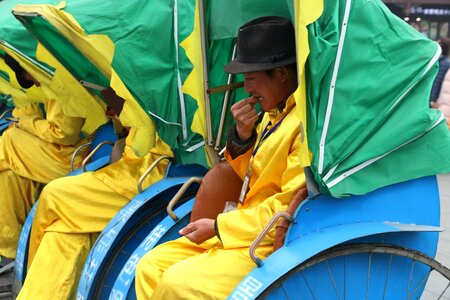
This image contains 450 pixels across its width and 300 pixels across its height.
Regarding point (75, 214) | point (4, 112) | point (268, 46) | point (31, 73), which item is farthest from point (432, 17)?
point (268, 46)

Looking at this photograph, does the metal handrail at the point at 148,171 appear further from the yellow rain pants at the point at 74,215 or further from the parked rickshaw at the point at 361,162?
the parked rickshaw at the point at 361,162

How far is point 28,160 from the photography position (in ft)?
14.4

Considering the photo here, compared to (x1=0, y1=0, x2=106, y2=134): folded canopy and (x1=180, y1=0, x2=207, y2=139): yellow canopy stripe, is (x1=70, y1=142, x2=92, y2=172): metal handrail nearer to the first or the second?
(x1=0, y1=0, x2=106, y2=134): folded canopy

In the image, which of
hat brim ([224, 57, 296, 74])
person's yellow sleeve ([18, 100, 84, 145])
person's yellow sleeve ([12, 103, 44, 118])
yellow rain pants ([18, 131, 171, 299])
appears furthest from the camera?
person's yellow sleeve ([12, 103, 44, 118])

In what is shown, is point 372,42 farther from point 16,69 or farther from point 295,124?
point 16,69

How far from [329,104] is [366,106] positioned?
137mm

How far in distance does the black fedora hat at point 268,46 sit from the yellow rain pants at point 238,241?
166mm

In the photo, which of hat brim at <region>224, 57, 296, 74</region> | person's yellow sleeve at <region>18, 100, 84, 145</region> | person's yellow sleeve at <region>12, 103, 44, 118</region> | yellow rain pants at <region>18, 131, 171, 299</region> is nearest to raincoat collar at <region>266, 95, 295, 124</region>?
hat brim at <region>224, 57, 296, 74</region>

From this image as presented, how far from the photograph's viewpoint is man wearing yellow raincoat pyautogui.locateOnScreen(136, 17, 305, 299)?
2.20 meters

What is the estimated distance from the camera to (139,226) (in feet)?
10.6

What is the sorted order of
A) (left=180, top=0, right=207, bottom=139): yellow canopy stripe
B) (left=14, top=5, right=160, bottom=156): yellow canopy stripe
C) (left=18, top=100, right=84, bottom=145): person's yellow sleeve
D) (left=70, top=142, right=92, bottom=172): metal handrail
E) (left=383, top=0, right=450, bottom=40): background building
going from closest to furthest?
(left=180, top=0, right=207, bottom=139): yellow canopy stripe → (left=14, top=5, right=160, bottom=156): yellow canopy stripe → (left=70, top=142, right=92, bottom=172): metal handrail → (left=18, top=100, right=84, bottom=145): person's yellow sleeve → (left=383, top=0, right=450, bottom=40): background building

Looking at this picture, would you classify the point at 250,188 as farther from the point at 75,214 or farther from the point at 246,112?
the point at 75,214

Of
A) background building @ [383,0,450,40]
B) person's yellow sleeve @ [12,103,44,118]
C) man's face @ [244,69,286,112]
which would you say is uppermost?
man's face @ [244,69,286,112]

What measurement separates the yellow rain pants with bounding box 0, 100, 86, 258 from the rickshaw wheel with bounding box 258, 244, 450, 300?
2566 millimetres
